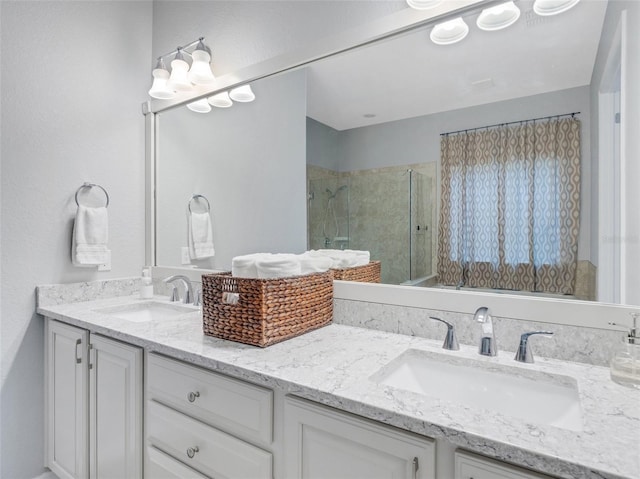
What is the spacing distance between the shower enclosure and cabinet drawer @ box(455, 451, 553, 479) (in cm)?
68

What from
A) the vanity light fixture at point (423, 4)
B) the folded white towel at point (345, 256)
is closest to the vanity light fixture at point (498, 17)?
the vanity light fixture at point (423, 4)

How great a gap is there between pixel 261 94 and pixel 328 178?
598 mm

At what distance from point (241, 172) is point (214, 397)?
1155mm

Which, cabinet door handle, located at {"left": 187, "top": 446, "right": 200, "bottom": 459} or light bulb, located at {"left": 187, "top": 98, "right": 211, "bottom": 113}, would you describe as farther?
light bulb, located at {"left": 187, "top": 98, "right": 211, "bottom": 113}

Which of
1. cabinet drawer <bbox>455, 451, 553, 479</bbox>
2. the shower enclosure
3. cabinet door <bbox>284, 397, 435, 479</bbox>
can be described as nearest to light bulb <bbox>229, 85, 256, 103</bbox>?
the shower enclosure

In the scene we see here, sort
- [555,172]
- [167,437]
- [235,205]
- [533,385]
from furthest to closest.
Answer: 1. [235,205]
2. [167,437]
3. [555,172]
4. [533,385]

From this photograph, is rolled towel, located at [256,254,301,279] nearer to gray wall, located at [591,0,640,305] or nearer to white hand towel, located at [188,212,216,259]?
white hand towel, located at [188,212,216,259]

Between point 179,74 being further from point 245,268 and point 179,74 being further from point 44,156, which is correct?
point 245,268

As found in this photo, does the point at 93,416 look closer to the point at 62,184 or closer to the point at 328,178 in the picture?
the point at 62,184

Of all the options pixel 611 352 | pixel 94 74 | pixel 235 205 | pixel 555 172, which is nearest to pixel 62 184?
pixel 94 74

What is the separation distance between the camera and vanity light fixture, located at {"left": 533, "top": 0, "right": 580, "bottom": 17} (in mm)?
1056

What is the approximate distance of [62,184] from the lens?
184 cm

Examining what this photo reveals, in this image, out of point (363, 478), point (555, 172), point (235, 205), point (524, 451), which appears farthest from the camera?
point (235, 205)

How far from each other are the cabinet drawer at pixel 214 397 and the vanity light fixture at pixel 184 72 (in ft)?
4.50
